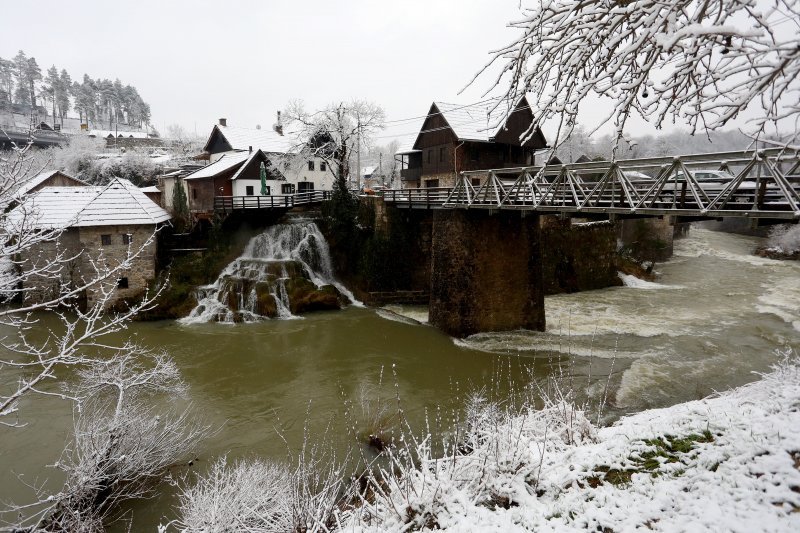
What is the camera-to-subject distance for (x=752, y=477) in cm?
427

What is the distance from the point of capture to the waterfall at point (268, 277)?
819 inches

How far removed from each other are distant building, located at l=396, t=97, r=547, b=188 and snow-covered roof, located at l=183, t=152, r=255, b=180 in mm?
13507

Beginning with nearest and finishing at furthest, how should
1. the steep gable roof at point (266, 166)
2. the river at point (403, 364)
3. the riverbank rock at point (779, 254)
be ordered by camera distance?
the river at point (403, 364) < the steep gable roof at point (266, 166) < the riverbank rock at point (779, 254)

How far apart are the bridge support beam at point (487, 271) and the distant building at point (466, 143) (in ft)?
36.0

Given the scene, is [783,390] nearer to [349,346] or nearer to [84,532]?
[84,532]

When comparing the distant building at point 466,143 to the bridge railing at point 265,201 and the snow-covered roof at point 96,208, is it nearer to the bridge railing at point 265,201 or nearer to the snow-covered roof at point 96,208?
the bridge railing at point 265,201

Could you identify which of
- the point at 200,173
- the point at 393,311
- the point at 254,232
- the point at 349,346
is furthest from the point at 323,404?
the point at 200,173

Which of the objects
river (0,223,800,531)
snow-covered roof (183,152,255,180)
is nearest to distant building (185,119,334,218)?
snow-covered roof (183,152,255,180)

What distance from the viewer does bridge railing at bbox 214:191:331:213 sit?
25.6m

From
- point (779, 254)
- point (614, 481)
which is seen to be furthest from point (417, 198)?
point (779, 254)

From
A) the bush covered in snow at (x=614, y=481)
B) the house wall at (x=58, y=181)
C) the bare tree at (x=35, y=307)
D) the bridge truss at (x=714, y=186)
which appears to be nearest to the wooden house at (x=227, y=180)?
the bare tree at (x=35, y=307)

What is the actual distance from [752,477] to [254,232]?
25171mm

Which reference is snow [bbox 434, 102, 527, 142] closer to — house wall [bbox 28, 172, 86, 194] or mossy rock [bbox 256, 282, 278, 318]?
mossy rock [bbox 256, 282, 278, 318]

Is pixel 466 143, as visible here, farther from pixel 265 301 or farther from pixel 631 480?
pixel 631 480
